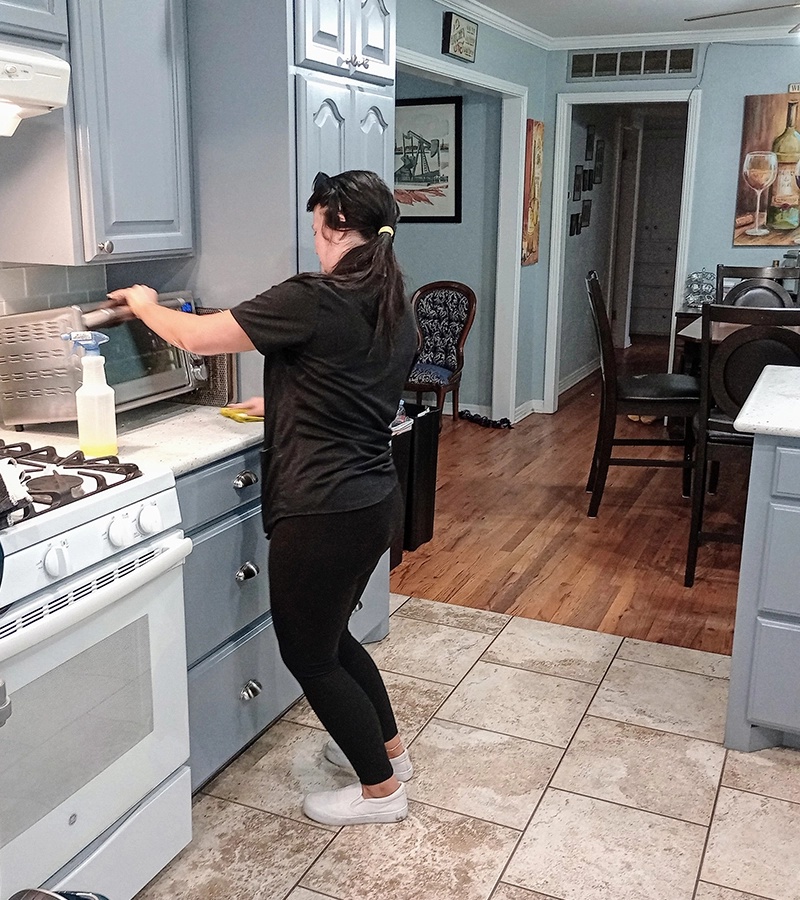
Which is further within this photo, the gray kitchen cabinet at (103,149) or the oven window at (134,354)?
the oven window at (134,354)

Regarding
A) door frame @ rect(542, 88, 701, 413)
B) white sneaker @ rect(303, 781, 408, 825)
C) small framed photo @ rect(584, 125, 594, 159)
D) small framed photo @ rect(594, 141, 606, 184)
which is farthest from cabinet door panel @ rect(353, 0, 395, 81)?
small framed photo @ rect(594, 141, 606, 184)

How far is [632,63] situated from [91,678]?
18.9 ft

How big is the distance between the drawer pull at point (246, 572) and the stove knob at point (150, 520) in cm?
44

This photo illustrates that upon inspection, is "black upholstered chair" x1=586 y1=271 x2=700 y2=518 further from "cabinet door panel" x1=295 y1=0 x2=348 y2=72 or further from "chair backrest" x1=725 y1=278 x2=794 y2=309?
"cabinet door panel" x1=295 y1=0 x2=348 y2=72

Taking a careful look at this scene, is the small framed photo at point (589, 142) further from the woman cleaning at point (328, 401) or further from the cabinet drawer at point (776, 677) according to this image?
the woman cleaning at point (328, 401)

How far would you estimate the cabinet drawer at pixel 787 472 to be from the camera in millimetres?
2393

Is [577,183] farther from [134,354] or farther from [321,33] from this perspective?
[134,354]

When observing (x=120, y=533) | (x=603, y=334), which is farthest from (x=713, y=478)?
(x=120, y=533)

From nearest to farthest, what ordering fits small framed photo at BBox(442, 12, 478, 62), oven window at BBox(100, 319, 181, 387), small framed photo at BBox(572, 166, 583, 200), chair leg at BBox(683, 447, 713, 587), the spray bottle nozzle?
the spray bottle nozzle → oven window at BBox(100, 319, 181, 387) → chair leg at BBox(683, 447, 713, 587) → small framed photo at BBox(442, 12, 478, 62) → small framed photo at BBox(572, 166, 583, 200)

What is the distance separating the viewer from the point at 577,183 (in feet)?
24.0

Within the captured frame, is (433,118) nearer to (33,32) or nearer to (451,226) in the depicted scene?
(451,226)

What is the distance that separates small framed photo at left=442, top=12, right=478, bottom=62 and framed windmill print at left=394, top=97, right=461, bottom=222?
88cm

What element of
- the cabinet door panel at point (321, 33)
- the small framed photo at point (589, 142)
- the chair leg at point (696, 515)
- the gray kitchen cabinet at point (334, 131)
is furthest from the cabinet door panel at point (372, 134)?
the small framed photo at point (589, 142)

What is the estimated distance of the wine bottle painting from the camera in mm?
5922
